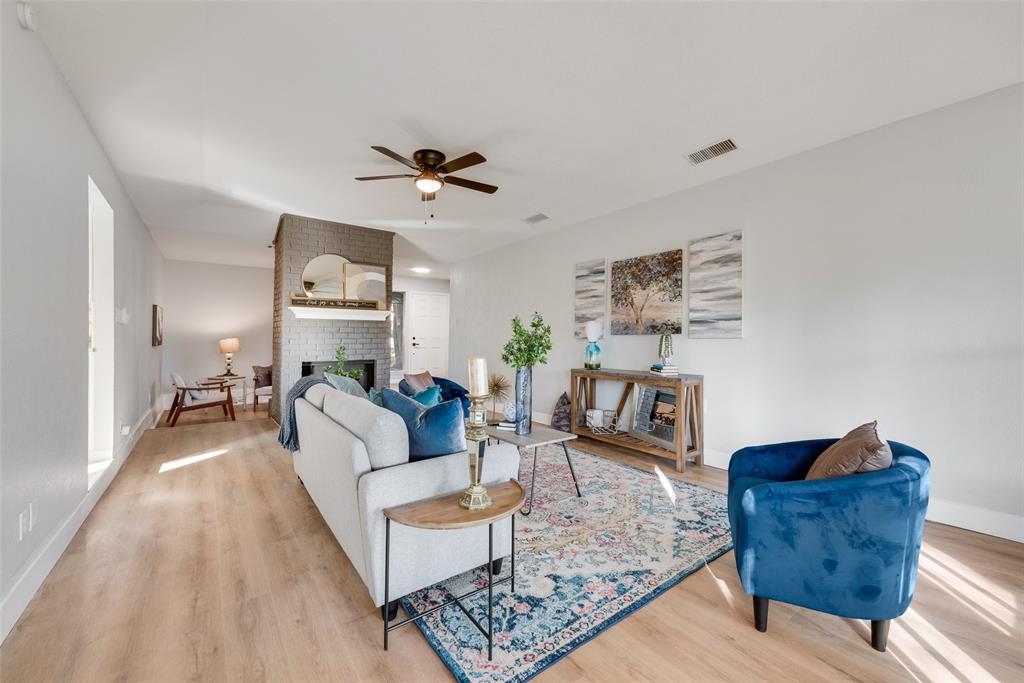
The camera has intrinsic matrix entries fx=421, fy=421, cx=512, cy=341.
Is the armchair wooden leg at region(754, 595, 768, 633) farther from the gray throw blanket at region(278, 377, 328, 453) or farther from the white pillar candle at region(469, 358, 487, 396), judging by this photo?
the gray throw blanket at region(278, 377, 328, 453)

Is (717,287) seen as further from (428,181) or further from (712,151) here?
(428,181)

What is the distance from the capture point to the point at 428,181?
334 cm

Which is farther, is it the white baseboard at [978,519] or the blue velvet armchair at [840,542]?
the white baseboard at [978,519]

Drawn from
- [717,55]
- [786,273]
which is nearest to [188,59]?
[717,55]

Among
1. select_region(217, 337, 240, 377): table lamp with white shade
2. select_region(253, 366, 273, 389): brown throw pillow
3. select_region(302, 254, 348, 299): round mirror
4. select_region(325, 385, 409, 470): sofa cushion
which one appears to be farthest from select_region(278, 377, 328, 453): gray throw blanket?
select_region(217, 337, 240, 377): table lamp with white shade

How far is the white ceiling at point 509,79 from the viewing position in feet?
6.42

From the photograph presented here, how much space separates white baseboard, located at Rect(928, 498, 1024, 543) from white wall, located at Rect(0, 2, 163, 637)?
4752 mm

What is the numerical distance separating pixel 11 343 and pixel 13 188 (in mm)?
628

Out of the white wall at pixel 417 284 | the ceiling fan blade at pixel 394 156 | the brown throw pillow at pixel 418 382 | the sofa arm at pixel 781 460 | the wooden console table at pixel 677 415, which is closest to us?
the sofa arm at pixel 781 460

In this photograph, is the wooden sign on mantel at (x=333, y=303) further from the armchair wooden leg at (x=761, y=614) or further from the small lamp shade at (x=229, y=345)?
the armchair wooden leg at (x=761, y=614)

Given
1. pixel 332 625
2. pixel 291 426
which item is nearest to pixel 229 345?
pixel 291 426

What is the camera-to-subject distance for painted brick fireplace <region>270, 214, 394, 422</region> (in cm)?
520

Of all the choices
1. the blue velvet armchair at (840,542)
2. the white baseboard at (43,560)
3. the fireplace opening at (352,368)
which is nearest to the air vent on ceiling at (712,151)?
the blue velvet armchair at (840,542)

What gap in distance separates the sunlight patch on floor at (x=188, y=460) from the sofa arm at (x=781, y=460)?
437cm
